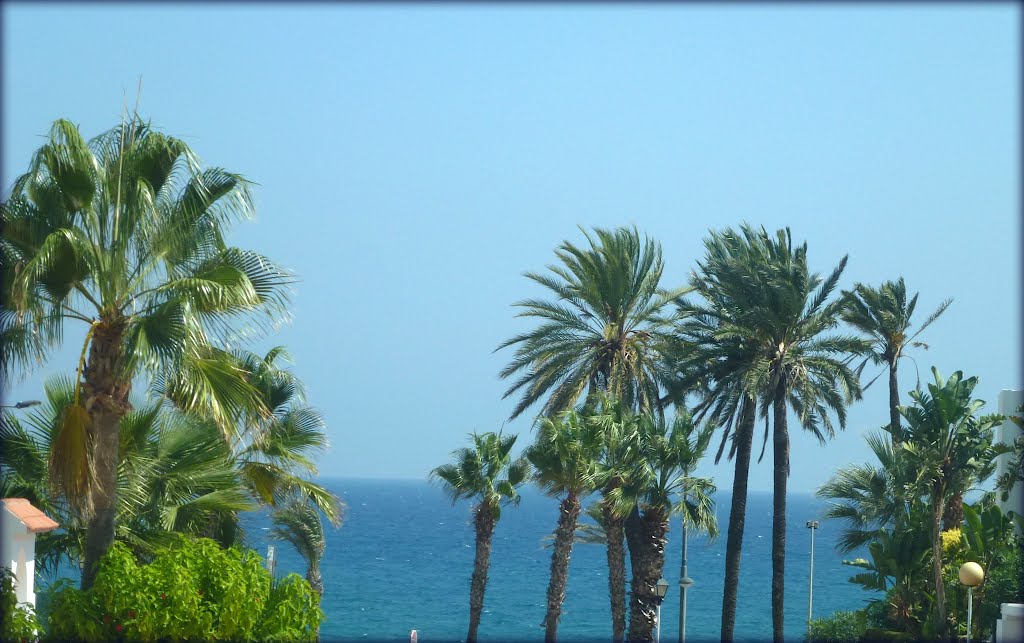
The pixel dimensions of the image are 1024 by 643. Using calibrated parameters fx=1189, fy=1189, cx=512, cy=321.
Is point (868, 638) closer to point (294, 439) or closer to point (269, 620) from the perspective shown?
point (294, 439)

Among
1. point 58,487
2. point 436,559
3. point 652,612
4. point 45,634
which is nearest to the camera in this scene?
point 58,487

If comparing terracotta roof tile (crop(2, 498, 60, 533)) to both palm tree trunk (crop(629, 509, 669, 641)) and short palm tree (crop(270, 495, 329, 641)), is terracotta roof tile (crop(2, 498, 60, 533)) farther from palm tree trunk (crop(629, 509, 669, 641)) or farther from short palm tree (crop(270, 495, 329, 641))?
palm tree trunk (crop(629, 509, 669, 641))

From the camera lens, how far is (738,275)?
3128 centimetres

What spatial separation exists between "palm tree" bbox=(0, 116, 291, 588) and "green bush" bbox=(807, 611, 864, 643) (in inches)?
910

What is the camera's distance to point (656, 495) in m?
29.3

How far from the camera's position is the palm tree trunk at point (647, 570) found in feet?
97.1

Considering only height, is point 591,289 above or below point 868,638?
above

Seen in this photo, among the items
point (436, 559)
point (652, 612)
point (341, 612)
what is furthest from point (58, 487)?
point (436, 559)

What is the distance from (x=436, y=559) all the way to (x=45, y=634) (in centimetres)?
9479

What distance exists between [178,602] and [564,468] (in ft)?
50.7

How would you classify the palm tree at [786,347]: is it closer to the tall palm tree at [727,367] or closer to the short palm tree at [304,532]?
the tall palm tree at [727,367]

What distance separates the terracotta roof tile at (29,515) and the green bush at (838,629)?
73.6 ft

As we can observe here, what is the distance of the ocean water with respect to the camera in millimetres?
67312

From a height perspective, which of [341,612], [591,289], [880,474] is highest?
[591,289]
